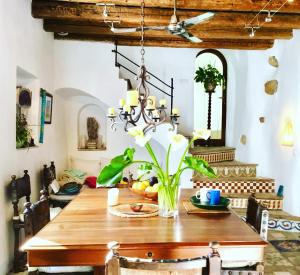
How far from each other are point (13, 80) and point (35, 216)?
6.61 feet

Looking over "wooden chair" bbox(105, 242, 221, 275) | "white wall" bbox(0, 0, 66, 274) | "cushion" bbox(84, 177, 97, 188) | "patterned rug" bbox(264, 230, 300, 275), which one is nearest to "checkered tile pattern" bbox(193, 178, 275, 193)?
"patterned rug" bbox(264, 230, 300, 275)

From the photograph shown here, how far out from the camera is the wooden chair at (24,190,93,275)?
1.96 meters

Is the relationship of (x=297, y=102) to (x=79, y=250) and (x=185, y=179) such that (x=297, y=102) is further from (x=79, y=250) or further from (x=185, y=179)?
(x=79, y=250)

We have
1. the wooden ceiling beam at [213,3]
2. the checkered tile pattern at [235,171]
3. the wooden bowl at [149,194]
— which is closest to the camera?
the wooden bowl at [149,194]

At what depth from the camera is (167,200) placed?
7.37ft

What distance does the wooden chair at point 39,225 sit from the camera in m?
1.96

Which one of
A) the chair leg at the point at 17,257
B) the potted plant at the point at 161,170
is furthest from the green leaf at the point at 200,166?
the chair leg at the point at 17,257

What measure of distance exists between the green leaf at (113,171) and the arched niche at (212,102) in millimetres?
5822

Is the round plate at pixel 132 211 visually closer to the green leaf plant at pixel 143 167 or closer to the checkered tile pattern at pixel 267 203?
the green leaf plant at pixel 143 167

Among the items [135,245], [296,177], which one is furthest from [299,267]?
[135,245]

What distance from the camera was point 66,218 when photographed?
87.0 inches

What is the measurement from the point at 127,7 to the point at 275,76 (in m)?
3.01

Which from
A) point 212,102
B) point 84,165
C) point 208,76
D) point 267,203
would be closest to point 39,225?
point 267,203

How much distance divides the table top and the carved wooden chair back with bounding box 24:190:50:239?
151mm
